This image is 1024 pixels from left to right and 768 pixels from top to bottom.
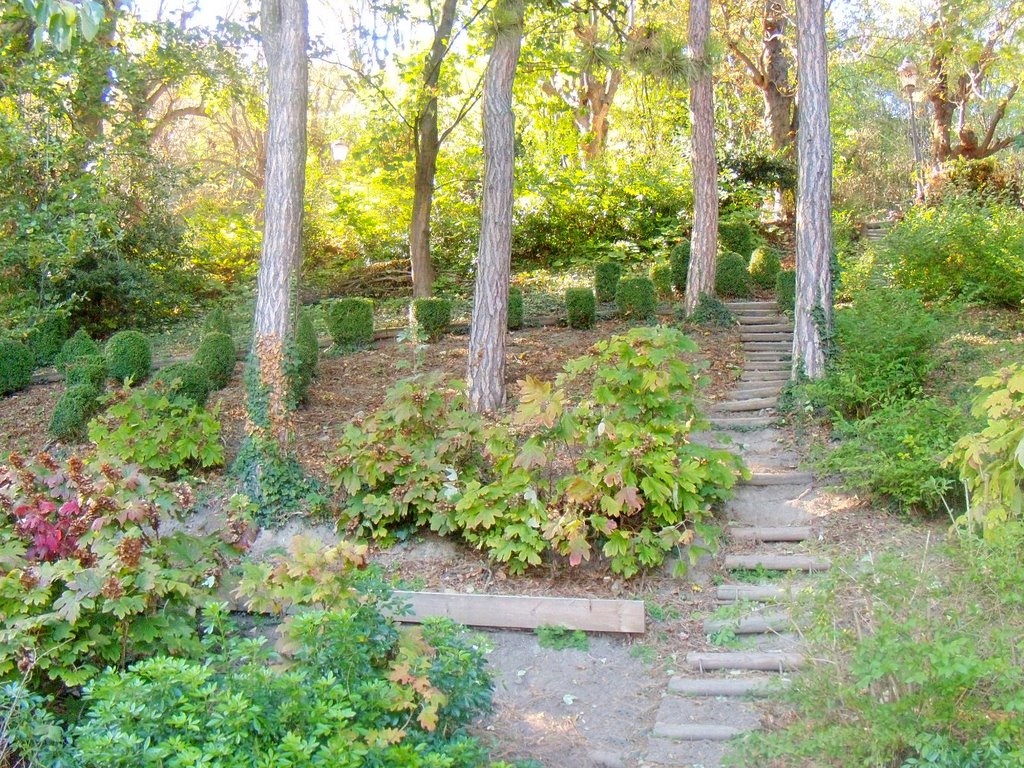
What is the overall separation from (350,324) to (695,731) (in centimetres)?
760

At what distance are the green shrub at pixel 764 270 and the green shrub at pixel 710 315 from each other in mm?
1826

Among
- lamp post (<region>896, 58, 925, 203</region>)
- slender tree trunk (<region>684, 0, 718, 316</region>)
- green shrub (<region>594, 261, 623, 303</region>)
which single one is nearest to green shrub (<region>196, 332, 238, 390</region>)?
green shrub (<region>594, 261, 623, 303</region>)

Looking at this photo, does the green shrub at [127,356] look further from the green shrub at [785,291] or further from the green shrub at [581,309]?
the green shrub at [785,291]

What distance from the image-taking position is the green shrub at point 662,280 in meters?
12.8

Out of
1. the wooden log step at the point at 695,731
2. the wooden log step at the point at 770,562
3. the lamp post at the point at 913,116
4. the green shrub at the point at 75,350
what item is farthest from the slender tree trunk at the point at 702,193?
the wooden log step at the point at 695,731

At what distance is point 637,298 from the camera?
11719 mm

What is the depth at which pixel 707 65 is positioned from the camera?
34.2 ft

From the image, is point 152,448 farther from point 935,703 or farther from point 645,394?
point 935,703

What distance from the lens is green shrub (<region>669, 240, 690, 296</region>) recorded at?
12828 millimetres

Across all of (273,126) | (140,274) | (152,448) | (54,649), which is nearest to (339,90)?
(140,274)

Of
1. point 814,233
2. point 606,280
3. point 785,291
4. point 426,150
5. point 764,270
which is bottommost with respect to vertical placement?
point 785,291

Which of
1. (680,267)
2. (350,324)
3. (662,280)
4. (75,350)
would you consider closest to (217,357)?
(350,324)

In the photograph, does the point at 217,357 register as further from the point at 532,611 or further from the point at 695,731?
the point at 695,731

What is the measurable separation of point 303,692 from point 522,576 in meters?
2.90
